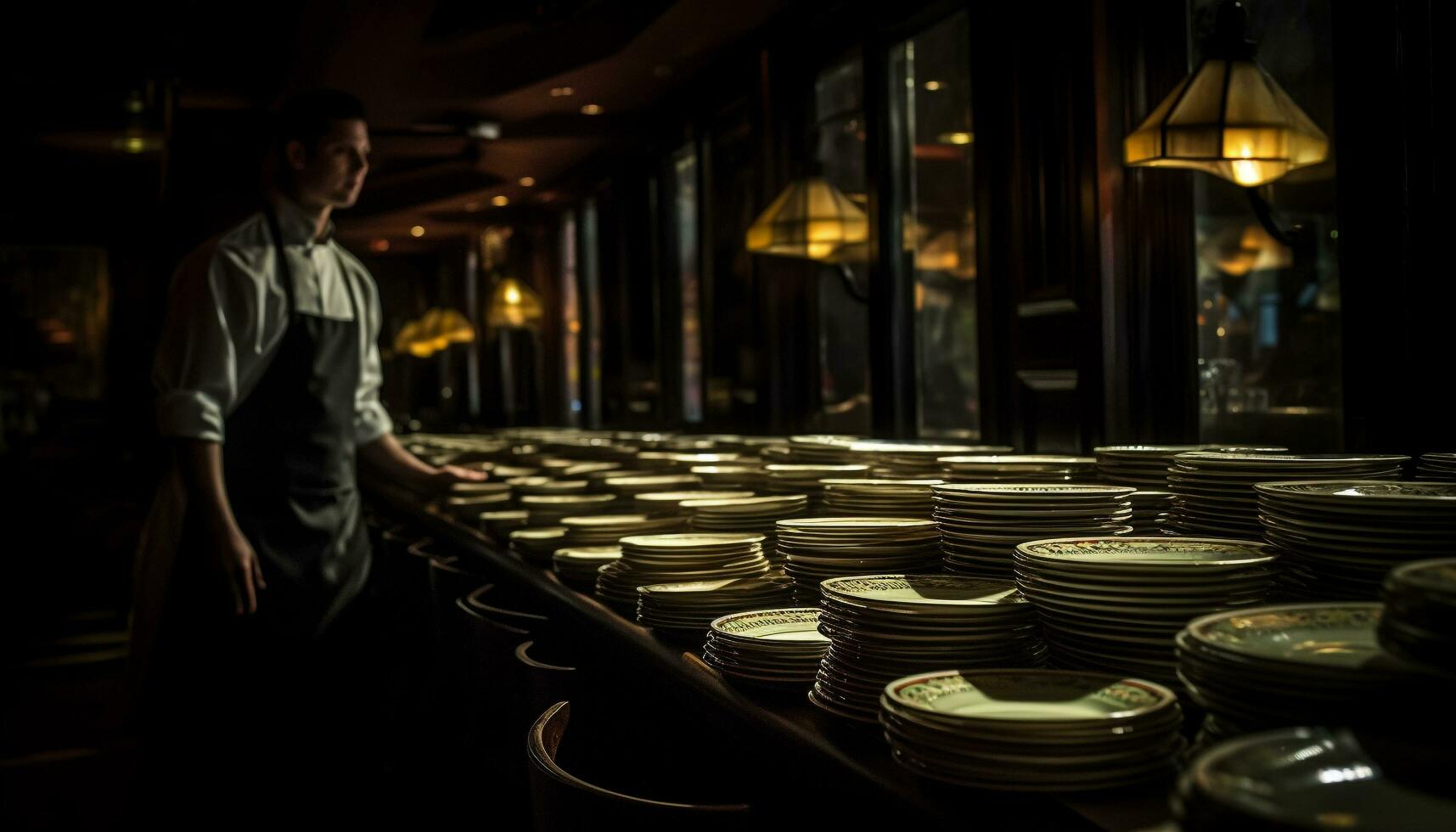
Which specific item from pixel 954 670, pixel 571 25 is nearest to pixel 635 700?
pixel 954 670

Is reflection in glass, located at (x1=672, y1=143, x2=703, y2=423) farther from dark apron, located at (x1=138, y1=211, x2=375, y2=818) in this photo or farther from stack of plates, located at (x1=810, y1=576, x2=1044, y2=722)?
stack of plates, located at (x1=810, y1=576, x2=1044, y2=722)

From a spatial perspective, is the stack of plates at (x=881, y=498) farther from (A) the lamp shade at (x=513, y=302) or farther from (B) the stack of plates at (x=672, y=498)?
(A) the lamp shade at (x=513, y=302)

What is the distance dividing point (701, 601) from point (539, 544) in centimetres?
102

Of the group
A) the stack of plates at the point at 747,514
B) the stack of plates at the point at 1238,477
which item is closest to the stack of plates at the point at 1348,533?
the stack of plates at the point at 1238,477

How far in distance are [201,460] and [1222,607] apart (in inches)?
85.1

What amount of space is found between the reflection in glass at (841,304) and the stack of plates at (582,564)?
3427 mm

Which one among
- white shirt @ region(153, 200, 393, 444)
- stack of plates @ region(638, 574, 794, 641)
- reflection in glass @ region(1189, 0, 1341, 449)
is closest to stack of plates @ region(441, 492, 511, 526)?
white shirt @ region(153, 200, 393, 444)

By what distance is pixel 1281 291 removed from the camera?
5.61 meters

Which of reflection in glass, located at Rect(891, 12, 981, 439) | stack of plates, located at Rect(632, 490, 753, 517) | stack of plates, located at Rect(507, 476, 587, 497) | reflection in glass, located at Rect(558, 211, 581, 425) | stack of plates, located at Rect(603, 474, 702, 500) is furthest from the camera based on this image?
reflection in glass, located at Rect(558, 211, 581, 425)

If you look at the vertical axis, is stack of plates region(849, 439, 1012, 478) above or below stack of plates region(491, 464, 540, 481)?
above

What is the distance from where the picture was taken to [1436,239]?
241 cm

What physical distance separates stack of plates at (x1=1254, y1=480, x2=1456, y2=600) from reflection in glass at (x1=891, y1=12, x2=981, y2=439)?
352cm

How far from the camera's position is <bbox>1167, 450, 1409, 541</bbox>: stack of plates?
155 cm

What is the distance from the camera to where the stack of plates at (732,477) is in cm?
278
